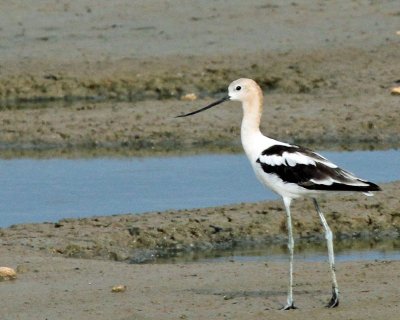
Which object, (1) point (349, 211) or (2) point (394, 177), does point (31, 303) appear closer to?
(1) point (349, 211)

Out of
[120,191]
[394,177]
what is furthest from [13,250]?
[394,177]

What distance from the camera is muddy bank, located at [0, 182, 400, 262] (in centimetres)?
977

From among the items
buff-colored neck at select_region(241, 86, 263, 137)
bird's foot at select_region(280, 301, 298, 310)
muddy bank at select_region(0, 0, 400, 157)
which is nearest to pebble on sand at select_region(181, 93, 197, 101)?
muddy bank at select_region(0, 0, 400, 157)

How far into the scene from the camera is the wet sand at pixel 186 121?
8.13 meters

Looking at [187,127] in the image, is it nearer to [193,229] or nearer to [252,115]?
[193,229]

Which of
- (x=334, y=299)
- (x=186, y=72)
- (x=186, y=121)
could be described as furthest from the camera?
(x=186, y=72)

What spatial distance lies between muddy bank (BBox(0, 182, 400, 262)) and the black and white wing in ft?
6.89

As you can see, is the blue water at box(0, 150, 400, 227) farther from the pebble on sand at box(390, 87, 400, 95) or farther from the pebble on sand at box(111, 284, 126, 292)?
the pebble on sand at box(111, 284, 126, 292)

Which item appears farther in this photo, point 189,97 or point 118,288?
point 189,97

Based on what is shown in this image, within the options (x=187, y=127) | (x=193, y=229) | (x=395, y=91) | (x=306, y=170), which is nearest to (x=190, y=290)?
(x=306, y=170)

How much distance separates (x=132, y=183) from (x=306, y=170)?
4470 millimetres

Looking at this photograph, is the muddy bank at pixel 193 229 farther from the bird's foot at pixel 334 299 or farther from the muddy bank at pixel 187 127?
the muddy bank at pixel 187 127

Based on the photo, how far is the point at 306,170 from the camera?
770cm

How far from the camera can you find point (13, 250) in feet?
31.4
